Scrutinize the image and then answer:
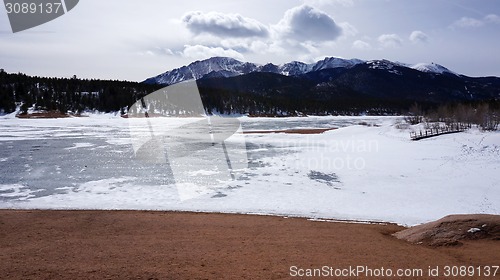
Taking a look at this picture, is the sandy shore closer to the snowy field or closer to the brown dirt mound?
the brown dirt mound

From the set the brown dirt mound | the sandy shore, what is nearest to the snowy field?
the sandy shore

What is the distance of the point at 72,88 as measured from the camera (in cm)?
10806

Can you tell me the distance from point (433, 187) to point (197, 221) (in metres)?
13.3

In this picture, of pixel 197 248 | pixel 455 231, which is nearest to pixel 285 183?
pixel 455 231

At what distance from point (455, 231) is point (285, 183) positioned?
9548mm

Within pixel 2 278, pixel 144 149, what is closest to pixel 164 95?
pixel 144 149

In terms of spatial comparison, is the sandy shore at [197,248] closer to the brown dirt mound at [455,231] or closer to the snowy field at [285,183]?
the brown dirt mound at [455,231]

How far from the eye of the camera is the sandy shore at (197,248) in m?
6.75

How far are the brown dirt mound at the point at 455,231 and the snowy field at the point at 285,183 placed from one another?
2.64 metres

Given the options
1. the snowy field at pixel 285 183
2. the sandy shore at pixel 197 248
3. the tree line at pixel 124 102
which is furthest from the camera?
the tree line at pixel 124 102

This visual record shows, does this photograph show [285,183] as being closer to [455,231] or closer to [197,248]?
[455,231]

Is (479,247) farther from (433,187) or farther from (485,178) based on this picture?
(485,178)

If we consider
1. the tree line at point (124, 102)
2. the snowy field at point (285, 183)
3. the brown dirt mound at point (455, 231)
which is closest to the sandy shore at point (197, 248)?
the brown dirt mound at point (455, 231)

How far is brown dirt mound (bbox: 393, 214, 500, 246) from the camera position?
888 centimetres
